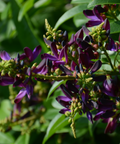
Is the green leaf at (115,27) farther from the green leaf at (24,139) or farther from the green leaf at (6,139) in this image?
the green leaf at (6,139)

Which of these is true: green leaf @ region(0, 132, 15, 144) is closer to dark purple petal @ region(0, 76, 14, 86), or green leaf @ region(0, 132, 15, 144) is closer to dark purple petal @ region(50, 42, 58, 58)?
dark purple petal @ region(0, 76, 14, 86)

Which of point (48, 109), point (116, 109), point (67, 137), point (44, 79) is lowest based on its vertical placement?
point (67, 137)

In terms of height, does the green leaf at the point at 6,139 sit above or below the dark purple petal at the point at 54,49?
below

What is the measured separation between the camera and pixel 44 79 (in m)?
1.02

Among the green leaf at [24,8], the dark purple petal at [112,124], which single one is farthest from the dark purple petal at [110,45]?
the green leaf at [24,8]

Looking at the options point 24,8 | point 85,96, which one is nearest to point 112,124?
point 85,96

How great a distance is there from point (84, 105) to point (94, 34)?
32 cm

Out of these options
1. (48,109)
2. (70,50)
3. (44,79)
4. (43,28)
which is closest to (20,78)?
(44,79)

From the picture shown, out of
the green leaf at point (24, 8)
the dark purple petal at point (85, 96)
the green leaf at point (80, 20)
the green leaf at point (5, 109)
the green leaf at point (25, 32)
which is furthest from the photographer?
the green leaf at point (5, 109)

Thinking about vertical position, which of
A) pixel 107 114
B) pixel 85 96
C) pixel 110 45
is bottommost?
pixel 107 114

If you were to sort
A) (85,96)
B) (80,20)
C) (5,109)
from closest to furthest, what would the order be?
1. (85,96)
2. (80,20)
3. (5,109)

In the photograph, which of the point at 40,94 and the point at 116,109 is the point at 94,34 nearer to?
the point at 116,109

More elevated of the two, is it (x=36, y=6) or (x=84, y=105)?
(x=36, y=6)

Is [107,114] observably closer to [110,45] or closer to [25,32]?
[110,45]
